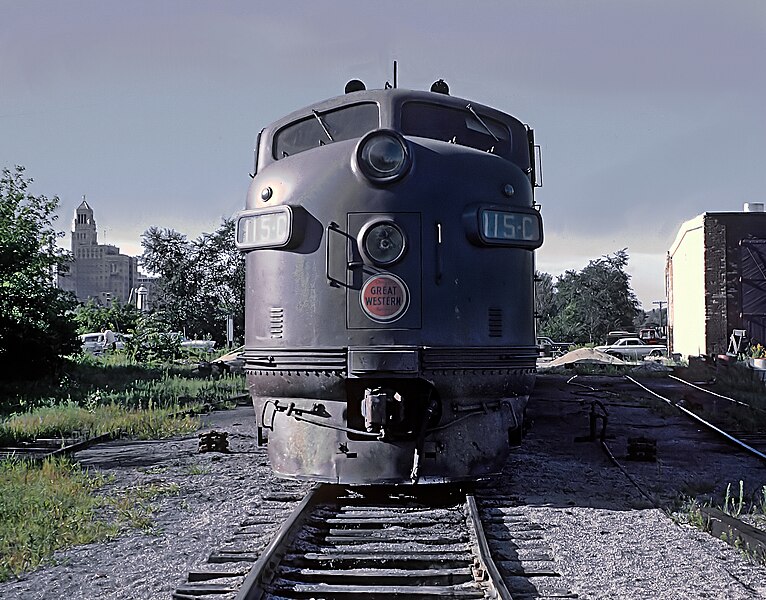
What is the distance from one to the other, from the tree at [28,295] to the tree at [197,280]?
29162 millimetres

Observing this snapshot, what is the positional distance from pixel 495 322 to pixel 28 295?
1462 centimetres

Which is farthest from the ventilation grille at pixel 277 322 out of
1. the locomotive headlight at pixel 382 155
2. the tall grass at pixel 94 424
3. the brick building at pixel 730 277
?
the brick building at pixel 730 277

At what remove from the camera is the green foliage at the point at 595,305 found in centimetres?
6712

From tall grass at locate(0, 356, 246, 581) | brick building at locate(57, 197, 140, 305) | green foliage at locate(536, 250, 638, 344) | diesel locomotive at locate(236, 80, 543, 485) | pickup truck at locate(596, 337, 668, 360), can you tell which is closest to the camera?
tall grass at locate(0, 356, 246, 581)

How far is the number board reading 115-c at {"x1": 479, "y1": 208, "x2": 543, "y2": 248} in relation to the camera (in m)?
6.40

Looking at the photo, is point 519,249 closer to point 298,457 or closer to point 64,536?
point 298,457

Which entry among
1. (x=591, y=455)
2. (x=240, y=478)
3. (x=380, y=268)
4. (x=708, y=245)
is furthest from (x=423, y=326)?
(x=708, y=245)

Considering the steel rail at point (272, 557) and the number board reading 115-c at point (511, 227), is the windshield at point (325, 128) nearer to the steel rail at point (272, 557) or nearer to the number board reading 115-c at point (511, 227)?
the number board reading 115-c at point (511, 227)

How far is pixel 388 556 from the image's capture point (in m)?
4.73

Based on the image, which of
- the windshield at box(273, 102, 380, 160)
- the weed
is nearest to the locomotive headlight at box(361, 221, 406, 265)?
the windshield at box(273, 102, 380, 160)

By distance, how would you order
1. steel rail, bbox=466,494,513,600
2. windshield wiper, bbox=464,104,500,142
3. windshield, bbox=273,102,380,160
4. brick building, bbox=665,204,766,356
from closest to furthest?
steel rail, bbox=466,494,513,600, windshield, bbox=273,102,380,160, windshield wiper, bbox=464,104,500,142, brick building, bbox=665,204,766,356

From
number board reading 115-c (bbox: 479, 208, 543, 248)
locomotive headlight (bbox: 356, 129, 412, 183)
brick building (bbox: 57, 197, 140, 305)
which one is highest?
brick building (bbox: 57, 197, 140, 305)

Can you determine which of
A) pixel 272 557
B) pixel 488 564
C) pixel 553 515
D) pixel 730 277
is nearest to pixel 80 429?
pixel 553 515

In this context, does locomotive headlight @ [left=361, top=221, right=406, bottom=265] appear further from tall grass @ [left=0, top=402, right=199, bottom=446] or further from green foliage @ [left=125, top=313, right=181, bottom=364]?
green foliage @ [left=125, top=313, right=181, bottom=364]
